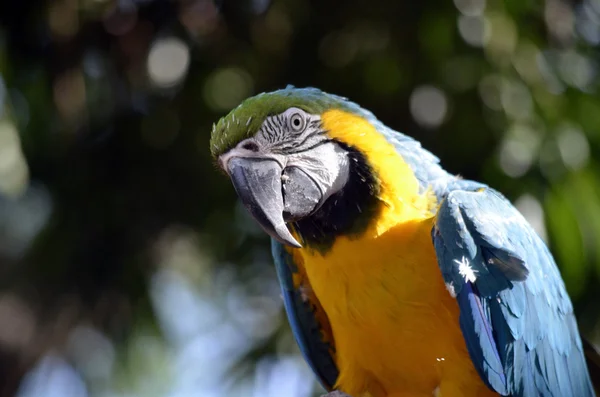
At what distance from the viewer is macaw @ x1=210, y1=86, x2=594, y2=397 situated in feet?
6.34

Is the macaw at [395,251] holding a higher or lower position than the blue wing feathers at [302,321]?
higher

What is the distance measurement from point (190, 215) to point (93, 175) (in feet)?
1.96

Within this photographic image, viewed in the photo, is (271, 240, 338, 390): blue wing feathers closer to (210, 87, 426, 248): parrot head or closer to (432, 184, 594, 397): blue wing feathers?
(210, 87, 426, 248): parrot head

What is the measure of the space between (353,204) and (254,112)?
0.39m

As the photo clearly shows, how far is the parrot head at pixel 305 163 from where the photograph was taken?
6.24ft

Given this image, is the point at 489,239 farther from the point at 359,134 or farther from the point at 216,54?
the point at 216,54

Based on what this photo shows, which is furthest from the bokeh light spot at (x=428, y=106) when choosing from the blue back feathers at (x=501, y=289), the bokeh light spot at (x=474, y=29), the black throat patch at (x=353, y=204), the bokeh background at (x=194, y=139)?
the black throat patch at (x=353, y=204)

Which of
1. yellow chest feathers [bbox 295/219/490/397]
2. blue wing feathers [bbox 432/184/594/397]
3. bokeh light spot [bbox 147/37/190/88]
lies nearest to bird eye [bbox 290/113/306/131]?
yellow chest feathers [bbox 295/219/490/397]

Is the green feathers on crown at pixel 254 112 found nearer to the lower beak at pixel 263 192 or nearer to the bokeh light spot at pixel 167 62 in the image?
the lower beak at pixel 263 192

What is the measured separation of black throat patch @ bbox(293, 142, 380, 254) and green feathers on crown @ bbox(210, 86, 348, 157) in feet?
0.48

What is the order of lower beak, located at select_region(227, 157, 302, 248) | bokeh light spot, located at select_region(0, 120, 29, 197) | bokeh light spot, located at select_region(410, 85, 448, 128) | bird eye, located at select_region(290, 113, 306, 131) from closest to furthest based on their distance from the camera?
lower beak, located at select_region(227, 157, 302, 248)
bird eye, located at select_region(290, 113, 306, 131)
bokeh light spot, located at select_region(0, 120, 29, 197)
bokeh light spot, located at select_region(410, 85, 448, 128)

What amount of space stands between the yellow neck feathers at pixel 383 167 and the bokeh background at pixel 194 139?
1422mm

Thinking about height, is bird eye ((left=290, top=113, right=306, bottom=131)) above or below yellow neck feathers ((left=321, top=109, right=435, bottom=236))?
above

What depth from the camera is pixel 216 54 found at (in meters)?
4.08
